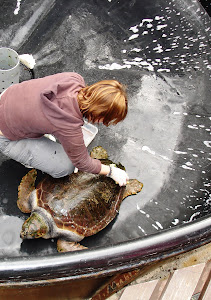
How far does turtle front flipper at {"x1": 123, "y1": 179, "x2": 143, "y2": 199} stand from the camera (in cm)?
164

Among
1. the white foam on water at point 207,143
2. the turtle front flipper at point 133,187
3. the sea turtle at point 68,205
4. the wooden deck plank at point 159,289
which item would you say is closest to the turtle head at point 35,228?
the sea turtle at point 68,205

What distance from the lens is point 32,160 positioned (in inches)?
55.5

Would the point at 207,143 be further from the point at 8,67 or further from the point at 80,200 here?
the point at 8,67

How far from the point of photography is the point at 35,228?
136 centimetres

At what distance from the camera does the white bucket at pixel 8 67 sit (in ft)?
5.33

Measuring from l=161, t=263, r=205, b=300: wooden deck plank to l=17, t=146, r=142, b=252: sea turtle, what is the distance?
0.38 metres

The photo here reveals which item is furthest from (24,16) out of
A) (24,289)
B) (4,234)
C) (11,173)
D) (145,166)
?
(24,289)

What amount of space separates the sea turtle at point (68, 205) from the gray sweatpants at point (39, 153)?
80 millimetres

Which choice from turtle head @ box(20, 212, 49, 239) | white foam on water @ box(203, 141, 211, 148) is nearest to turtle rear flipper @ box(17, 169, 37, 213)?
turtle head @ box(20, 212, 49, 239)

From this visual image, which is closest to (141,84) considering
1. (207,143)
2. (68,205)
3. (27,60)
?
(207,143)

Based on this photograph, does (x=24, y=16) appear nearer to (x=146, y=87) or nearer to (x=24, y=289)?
(x=146, y=87)

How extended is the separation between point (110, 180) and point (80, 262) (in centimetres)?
53

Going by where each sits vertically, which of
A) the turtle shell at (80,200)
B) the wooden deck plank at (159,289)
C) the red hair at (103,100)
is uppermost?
the red hair at (103,100)

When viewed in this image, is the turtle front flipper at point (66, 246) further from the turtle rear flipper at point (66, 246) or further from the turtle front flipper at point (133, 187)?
the turtle front flipper at point (133, 187)
